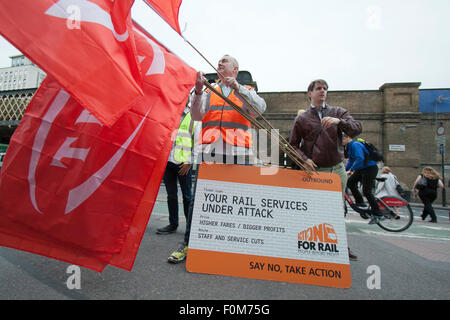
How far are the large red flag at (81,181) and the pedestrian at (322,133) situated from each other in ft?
5.15

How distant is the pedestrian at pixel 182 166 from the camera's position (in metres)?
2.89

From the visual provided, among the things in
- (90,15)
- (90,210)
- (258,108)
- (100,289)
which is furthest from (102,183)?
(258,108)

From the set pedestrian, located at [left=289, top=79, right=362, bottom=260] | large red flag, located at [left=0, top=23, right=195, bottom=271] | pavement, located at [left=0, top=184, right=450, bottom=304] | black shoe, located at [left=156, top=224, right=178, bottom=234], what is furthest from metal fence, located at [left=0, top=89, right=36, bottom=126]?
pedestrian, located at [left=289, top=79, right=362, bottom=260]

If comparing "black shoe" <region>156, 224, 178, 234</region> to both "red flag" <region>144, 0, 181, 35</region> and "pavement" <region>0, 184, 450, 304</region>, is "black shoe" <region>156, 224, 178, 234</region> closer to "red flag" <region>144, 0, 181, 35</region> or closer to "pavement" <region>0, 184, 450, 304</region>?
"pavement" <region>0, 184, 450, 304</region>

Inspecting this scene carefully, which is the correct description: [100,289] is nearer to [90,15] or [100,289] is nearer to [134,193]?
[134,193]

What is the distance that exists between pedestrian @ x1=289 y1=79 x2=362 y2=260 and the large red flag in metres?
1.57

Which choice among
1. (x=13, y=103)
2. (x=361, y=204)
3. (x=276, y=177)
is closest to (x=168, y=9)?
(x=276, y=177)

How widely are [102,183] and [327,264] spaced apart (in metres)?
1.58

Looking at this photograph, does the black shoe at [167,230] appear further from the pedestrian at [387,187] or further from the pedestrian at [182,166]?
the pedestrian at [387,187]

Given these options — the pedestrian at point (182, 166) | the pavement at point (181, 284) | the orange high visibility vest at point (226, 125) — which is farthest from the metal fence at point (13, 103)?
the orange high visibility vest at point (226, 125)

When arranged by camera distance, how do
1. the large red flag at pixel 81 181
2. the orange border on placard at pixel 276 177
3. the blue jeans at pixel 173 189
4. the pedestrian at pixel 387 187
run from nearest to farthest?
the large red flag at pixel 81 181 < the orange border on placard at pixel 276 177 < the blue jeans at pixel 173 189 < the pedestrian at pixel 387 187

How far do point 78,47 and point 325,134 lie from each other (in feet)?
7.24

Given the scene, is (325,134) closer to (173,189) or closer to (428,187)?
(173,189)

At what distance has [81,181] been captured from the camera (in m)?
1.33
